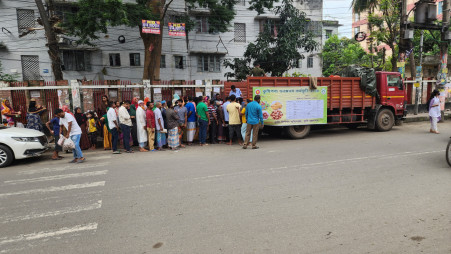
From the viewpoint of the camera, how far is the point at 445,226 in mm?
3732

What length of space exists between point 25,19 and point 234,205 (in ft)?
80.1

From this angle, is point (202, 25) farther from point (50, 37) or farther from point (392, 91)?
point (392, 91)

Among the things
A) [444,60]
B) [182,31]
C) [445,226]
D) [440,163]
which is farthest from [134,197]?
[444,60]

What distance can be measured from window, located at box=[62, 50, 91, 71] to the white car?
1683 centimetres

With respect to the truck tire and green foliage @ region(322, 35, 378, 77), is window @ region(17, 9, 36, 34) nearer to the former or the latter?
the truck tire

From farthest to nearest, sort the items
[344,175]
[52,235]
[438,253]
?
1. [344,175]
2. [52,235]
3. [438,253]

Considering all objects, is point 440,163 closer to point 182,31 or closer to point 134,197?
point 134,197

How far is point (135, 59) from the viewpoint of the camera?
2491cm

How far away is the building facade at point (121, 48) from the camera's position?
21.6 meters

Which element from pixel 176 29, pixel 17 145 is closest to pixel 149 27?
pixel 176 29

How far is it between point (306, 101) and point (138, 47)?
1791 cm

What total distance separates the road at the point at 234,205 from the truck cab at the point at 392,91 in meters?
4.80

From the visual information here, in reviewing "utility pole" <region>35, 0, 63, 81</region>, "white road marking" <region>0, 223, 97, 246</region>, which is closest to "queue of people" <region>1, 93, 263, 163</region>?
"utility pole" <region>35, 0, 63, 81</region>

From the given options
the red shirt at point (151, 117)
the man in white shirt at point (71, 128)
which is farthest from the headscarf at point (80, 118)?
the red shirt at point (151, 117)
